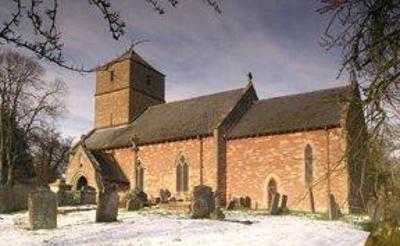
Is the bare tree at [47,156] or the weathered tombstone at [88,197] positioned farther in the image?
the bare tree at [47,156]

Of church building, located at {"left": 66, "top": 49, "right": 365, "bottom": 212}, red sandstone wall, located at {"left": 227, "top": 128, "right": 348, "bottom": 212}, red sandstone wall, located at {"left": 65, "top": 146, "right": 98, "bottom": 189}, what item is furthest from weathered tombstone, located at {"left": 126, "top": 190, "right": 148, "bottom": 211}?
red sandstone wall, located at {"left": 65, "top": 146, "right": 98, "bottom": 189}

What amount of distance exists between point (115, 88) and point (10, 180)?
427 inches

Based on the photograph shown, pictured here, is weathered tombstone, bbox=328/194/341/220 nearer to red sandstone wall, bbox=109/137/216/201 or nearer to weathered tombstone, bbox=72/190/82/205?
red sandstone wall, bbox=109/137/216/201

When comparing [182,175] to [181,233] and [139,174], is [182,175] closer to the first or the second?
[139,174]

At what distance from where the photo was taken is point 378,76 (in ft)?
17.6

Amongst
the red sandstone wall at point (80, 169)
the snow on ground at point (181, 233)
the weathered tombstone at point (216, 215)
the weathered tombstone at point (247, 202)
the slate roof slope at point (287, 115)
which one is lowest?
the snow on ground at point (181, 233)

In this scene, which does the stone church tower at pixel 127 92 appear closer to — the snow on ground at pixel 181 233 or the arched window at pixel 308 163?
the arched window at pixel 308 163

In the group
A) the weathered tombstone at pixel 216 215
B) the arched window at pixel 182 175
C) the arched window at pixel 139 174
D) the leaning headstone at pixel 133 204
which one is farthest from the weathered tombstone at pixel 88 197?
the weathered tombstone at pixel 216 215

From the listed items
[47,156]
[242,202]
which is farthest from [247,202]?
[47,156]

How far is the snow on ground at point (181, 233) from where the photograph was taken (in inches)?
624

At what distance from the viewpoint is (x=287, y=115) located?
1323 inches

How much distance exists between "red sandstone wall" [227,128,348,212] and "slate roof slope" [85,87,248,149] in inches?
110

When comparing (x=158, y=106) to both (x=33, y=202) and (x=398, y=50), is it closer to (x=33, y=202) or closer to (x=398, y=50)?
(x=33, y=202)

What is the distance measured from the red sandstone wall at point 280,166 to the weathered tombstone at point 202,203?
7.94 meters
